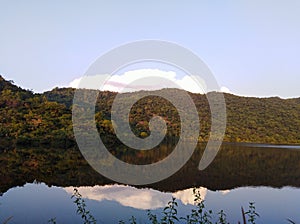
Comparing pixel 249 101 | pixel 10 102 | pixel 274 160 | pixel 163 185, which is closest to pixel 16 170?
pixel 163 185

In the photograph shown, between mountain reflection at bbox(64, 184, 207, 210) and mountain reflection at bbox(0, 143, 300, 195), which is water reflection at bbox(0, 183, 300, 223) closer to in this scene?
mountain reflection at bbox(64, 184, 207, 210)

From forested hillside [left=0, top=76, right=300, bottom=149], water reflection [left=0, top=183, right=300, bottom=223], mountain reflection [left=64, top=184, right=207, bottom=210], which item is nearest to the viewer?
water reflection [left=0, top=183, right=300, bottom=223]

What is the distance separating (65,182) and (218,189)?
282 inches

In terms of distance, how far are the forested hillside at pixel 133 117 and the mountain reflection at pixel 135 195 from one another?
2424cm

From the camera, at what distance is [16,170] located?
17.9 metres

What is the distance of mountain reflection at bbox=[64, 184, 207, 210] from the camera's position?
10586 millimetres

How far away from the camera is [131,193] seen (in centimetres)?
1231

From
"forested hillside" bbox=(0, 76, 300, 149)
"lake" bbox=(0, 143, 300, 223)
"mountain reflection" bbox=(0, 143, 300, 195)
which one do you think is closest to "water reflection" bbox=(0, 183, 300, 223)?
"lake" bbox=(0, 143, 300, 223)

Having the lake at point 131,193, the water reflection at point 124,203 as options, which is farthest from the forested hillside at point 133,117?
the water reflection at point 124,203

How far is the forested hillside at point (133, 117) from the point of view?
37094 mm

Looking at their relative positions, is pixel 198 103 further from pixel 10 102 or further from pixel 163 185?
pixel 163 185

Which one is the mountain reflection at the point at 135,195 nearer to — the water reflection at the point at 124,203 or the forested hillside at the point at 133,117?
the water reflection at the point at 124,203

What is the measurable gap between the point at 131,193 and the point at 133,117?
3956 centimetres

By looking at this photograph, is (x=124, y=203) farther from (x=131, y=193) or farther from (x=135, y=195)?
(x=131, y=193)
